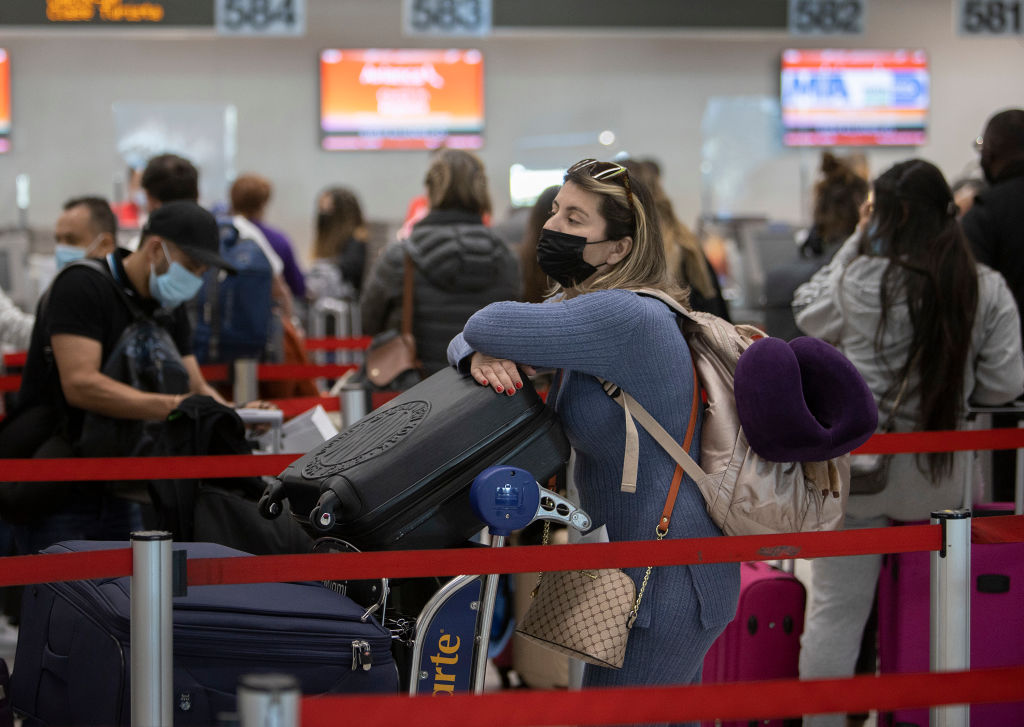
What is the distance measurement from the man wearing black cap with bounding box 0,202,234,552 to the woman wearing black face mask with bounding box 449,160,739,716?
1269 millimetres

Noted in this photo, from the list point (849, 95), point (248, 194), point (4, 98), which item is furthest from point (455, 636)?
point (4, 98)

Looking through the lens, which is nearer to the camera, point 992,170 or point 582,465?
point 582,465

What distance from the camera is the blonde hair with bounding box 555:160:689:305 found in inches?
78.3

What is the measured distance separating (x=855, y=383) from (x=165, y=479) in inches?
60.4

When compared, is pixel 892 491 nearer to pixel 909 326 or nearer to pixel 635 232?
pixel 909 326

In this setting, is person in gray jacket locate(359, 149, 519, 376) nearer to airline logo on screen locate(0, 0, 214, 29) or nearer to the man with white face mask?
the man with white face mask

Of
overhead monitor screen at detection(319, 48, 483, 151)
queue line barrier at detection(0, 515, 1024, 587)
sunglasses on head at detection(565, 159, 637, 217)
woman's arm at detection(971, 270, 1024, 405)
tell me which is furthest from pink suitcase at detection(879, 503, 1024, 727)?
overhead monitor screen at detection(319, 48, 483, 151)

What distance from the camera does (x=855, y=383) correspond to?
1868 millimetres

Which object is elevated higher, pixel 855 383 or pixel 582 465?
pixel 855 383

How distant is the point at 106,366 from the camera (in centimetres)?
293

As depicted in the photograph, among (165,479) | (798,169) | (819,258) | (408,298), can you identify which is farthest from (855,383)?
(798,169)

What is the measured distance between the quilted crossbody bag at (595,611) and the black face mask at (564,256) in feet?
0.99

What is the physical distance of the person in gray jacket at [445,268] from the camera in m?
3.61

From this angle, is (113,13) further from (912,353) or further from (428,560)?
(428,560)
